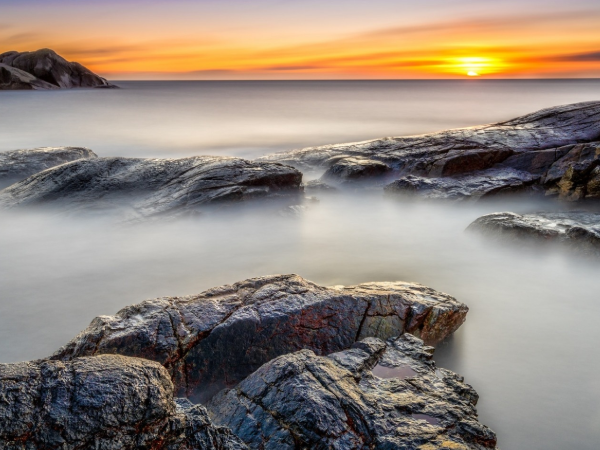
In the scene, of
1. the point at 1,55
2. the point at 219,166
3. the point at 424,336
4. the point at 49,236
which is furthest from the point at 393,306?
the point at 1,55

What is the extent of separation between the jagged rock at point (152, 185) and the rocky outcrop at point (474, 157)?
3.11m

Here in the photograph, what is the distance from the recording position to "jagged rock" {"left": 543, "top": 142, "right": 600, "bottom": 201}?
10.3 metres

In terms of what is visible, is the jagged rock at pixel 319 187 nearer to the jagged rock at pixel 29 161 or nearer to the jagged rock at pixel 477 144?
the jagged rock at pixel 477 144

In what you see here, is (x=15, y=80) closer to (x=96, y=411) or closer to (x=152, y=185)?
(x=152, y=185)

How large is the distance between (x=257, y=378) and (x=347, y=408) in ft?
2.46

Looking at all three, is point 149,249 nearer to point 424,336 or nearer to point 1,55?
point 424,336

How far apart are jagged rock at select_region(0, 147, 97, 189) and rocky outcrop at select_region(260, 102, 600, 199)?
727 centimetres

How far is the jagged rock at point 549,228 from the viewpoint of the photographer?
7250 millimetres

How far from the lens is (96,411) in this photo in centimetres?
241

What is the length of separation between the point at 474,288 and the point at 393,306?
8.84 ft

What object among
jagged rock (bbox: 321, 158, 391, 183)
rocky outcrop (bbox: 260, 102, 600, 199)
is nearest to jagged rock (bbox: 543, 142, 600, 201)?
rocky outcrop (bbox: 260, 102, 600, 199)

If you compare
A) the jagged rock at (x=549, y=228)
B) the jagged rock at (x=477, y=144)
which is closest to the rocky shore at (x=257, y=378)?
the jagged rock at (x=549, y=228)

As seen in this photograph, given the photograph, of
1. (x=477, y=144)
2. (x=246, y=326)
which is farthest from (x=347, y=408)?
(x=477, y=144)

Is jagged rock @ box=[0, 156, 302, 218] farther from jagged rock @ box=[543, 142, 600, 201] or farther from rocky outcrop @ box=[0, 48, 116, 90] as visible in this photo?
rocky outcrop @ box=[0, 48, 116, 90]
